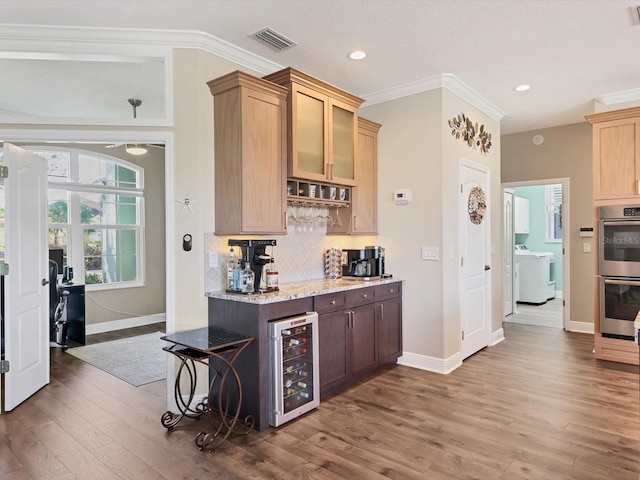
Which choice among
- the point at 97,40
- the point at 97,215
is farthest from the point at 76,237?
the point at 97,40

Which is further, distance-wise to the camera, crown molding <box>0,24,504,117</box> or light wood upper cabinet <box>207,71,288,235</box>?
light wood upper cabinet <box>207,71,288,235</box>

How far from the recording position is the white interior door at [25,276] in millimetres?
3346

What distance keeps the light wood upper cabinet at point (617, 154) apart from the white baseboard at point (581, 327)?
7.28ft

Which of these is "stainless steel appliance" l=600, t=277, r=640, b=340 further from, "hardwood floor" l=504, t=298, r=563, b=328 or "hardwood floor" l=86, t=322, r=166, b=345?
"hardwood floor" l=86, t=322, r=166, b=345

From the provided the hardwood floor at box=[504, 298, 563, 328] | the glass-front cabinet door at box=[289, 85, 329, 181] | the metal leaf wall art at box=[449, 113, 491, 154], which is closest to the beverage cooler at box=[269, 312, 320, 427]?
the glass-front cabinet door at box=[289, 85, 329, 181]

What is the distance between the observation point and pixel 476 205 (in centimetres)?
474

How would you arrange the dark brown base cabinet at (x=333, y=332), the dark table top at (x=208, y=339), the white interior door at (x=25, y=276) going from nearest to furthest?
the dark table top at (x=208, y=339) → the dark brown base cabinet at (x=333, y=332) → the white interior door at (x=25, y=276)

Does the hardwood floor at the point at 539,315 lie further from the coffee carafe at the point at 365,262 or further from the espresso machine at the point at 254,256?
the espresso machine at the point at 254,256

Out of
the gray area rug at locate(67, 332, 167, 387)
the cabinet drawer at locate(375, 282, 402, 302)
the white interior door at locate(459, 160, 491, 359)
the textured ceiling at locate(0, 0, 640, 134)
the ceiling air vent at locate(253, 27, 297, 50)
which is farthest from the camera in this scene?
the white interior door at locate(459, 160, 491, 359)

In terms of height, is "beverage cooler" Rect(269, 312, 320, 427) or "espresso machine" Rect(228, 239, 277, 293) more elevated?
"espresso machine" Rect(228, 239, 277, 293)

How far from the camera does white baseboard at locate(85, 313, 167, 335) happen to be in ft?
19.8

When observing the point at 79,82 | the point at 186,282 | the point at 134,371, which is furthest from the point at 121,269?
the point at 186,282

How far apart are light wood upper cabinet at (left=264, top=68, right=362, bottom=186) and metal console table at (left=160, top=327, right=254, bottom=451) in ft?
4.93

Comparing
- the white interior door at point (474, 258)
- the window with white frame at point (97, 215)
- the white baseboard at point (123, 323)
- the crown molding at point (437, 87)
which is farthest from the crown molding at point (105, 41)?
the white baseboard at point (123, 323)
